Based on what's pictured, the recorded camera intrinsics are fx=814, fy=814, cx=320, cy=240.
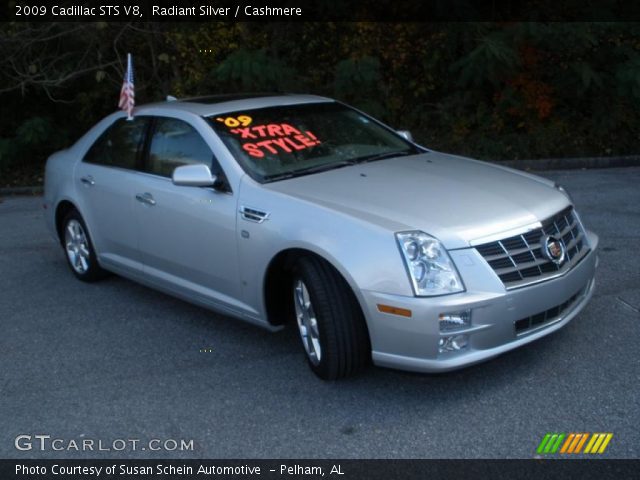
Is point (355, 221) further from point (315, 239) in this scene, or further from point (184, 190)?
point (184, 190)

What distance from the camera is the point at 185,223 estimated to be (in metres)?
5.28

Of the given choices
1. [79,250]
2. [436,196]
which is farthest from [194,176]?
[79,250]

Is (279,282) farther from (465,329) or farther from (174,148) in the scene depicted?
(174,148)

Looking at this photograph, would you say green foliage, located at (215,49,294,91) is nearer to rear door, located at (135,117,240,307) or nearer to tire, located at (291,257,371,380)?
rear door, located at (135,117,240,307)

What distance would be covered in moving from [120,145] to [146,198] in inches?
33.1

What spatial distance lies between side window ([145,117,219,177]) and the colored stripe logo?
263 centimetres

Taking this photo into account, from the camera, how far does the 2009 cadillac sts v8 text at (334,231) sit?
13.5ft

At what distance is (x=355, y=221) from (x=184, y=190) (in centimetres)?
148

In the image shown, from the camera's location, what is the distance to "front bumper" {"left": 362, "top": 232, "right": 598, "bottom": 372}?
13.2 ft

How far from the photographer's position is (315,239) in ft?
14.4

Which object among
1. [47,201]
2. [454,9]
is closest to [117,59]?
[454,9]

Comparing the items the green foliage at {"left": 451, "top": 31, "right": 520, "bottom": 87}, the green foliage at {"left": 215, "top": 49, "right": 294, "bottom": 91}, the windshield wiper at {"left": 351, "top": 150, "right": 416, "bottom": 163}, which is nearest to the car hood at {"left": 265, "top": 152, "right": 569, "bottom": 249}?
the windshield wiper at {"left": 351, "top": 150, "right": 416, "bottom": 163}
